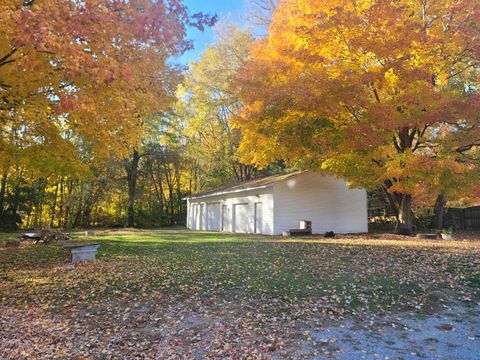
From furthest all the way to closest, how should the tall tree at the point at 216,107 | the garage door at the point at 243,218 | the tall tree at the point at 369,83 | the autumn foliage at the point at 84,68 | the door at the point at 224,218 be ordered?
the tall tree at the point at 216,107 < the door at the point at 224,218 < the garage door at the point at 243,218 < the tall tree at the point at 369,83 < the autumn foliage at the point at 84,68

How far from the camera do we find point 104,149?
1035 centimetres

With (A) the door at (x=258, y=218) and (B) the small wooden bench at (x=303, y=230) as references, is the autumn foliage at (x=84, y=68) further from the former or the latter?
(A) the door at (x=258, y=218)

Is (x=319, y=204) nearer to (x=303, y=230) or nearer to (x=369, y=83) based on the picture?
(x=303, y=230)

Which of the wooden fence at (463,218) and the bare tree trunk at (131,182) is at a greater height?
the bare tree trunk at (131,182)

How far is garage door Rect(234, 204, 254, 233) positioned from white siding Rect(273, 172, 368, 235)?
8.38 ft

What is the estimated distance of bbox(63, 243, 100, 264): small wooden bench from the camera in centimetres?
987

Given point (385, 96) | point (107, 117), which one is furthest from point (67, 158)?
point (385, 96)

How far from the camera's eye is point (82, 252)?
396 inches

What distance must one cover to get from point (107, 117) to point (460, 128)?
45.2 feet

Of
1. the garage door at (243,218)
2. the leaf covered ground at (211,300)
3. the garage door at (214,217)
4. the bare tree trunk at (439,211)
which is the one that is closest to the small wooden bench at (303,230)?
the garage door at (243,218)

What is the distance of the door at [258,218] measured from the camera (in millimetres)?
21594

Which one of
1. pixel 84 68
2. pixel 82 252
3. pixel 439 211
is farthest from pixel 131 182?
pixel 84 68

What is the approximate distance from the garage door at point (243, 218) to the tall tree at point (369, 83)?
740 centimetres

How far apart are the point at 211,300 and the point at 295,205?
1561 centimetres
